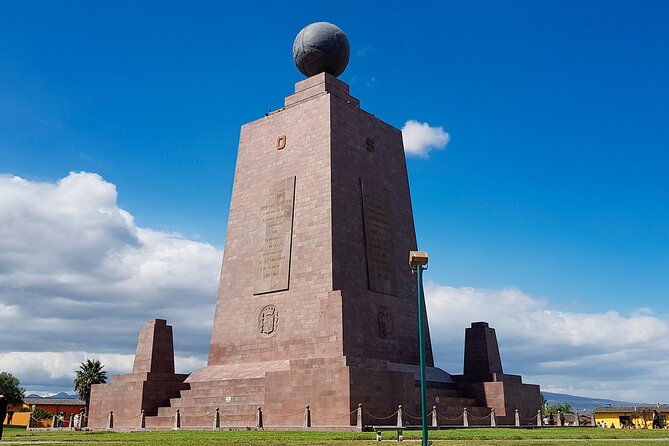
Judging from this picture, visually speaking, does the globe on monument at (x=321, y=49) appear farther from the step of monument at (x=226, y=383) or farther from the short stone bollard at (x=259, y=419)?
the short stone bollard at (x=259, y=419)

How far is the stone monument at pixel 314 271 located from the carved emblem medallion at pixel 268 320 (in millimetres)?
48

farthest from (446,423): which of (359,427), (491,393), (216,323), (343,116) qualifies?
(343,116)

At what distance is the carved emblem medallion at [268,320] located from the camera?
28370 mm

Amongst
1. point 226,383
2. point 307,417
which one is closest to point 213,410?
point 226,383

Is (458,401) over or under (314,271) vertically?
under

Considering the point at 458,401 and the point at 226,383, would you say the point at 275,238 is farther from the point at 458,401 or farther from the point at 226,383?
the point at 458,401

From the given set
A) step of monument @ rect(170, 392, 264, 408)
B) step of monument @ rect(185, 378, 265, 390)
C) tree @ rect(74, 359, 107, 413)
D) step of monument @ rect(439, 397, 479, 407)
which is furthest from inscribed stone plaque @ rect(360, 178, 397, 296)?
tree @ rect(74, 359, 107, 413)

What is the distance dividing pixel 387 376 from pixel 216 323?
383 inches

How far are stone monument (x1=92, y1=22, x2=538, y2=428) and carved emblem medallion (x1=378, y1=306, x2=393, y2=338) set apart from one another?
48 millimetres

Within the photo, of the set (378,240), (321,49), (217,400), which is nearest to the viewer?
(217,400)

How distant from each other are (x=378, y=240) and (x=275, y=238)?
14.7 ft

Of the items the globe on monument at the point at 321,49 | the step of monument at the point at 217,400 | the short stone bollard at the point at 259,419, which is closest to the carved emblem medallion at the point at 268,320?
the step of monument at the point at 217,400

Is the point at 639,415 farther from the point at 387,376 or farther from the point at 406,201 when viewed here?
the point at 387,376

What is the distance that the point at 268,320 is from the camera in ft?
94.0
